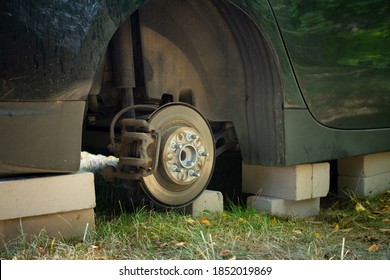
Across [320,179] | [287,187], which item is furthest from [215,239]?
[320,179]

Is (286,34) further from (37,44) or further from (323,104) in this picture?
(37,44)

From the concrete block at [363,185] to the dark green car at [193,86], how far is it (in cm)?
40

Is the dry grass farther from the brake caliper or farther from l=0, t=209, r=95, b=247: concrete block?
the brake caliper

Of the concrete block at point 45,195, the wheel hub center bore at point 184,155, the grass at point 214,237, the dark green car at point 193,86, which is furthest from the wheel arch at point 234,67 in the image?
the concrete block at point 45,195

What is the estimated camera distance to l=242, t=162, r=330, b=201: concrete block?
3869mm

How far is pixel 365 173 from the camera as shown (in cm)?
453

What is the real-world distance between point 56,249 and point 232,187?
199 centimetres

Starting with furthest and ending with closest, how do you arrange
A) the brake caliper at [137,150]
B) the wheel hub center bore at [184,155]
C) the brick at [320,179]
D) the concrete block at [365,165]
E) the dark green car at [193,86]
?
the concrete block at [365,165], the brick at [320,179], the wheel hub center bore at [184,155], the brake caliper at [137,150], the dark green car at [193,86]

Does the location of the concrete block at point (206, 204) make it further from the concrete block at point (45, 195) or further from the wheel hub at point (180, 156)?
the concrete block at point (45, 195)

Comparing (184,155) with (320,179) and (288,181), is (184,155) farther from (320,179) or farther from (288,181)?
(320,179)

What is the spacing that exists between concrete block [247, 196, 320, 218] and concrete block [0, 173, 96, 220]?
1.23 m

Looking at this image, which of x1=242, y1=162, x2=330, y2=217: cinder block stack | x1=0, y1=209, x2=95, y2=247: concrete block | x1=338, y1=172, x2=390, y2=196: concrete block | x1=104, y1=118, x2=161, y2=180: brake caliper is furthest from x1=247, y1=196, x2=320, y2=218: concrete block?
x1=0, y1=209, x2=95, y2=247: concrete block

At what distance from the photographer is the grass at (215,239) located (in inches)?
108
